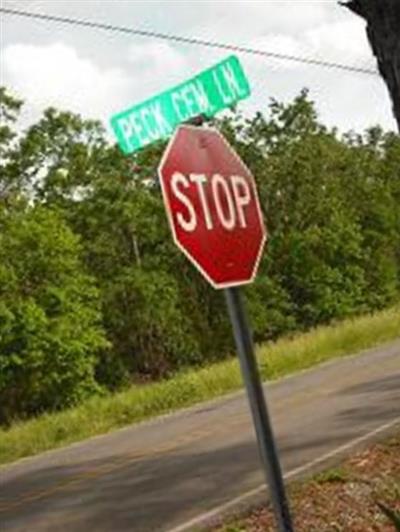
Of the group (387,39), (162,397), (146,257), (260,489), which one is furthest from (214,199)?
(146,257)

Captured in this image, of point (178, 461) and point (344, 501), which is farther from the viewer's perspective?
point (178, 461)

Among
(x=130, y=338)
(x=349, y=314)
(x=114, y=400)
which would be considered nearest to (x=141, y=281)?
(x=130, y=338)

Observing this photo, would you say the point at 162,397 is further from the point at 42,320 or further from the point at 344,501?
the point at 42,320

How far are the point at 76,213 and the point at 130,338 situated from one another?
6877mm

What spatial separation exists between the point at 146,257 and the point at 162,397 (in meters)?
30.3

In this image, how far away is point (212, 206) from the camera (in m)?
4.00

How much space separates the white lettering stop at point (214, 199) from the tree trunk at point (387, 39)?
1103mm

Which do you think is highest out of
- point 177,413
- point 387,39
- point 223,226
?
point 387,39

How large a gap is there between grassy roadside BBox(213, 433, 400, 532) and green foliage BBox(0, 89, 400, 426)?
33904 millimetres

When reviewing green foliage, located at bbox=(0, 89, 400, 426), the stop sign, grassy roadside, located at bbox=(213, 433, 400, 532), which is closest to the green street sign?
the stop sign

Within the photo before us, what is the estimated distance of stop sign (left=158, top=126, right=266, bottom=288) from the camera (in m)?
3.89

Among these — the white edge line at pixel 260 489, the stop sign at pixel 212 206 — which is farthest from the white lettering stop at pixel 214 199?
the white edge line at pixel 260 489

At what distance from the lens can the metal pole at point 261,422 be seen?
399 centimetres

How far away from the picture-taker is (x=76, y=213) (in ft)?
178
